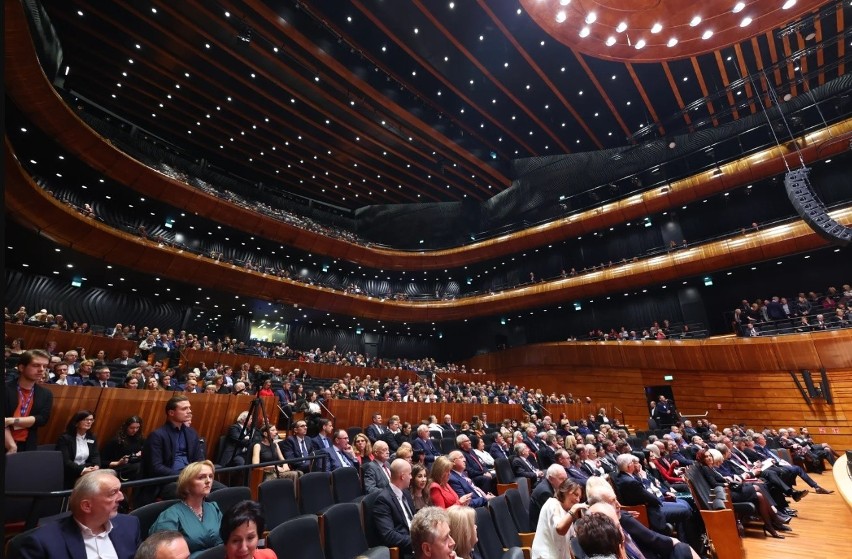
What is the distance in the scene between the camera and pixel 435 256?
57.2ft

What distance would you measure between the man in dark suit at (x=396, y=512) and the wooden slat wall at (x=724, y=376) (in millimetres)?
10382

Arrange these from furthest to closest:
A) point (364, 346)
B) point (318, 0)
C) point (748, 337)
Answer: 1. point (364, 346)
2. point (748, 337)
3. point (318, 0)

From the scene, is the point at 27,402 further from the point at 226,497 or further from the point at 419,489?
the point at 419,489

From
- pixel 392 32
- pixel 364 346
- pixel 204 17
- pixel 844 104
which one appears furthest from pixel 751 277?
pixel 204 17

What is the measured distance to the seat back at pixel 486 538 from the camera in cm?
240

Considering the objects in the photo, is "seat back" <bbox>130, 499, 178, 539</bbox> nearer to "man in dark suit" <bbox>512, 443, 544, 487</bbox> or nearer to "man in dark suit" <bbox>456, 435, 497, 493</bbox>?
"man in dark suit" <bbox>456, 435, 497, 493</bbox>

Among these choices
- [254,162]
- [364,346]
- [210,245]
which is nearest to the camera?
[210,245]

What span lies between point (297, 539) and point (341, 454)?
2.40 metres

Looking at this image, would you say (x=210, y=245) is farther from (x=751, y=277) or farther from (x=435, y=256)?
(x=751, y=277)

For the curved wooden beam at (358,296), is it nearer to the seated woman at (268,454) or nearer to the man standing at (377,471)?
the seated woman at (268,454)

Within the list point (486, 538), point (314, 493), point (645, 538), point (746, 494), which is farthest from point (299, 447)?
point (746, 494)

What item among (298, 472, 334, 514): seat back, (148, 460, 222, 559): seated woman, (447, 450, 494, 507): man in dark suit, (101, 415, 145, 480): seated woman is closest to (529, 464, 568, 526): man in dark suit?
(447, 450, 494, 507): man in dark suit

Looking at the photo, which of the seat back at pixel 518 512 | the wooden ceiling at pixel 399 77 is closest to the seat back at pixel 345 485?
the seat back at pixel 518 512

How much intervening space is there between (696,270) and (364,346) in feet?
38.7
